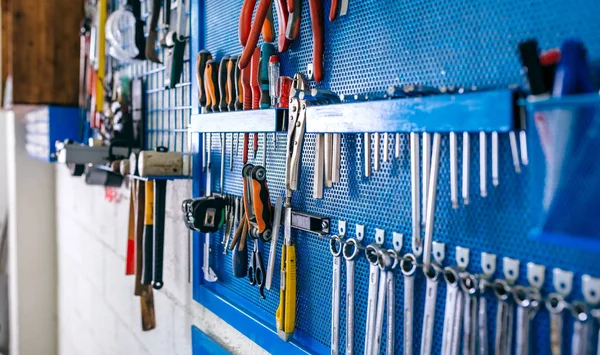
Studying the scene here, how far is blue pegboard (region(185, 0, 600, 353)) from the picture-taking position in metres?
0.59

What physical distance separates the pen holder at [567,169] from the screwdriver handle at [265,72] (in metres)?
0.59

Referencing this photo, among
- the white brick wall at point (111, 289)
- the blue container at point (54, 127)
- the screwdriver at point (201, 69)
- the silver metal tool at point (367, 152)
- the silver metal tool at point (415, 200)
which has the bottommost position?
the white brick wall at point (111, 289)

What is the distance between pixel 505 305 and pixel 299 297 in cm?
45

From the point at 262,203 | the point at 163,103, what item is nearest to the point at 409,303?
the point at 262,203

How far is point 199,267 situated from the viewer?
53.4 inches

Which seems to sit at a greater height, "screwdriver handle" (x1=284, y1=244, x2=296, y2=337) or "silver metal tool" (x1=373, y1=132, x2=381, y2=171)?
"silver metal tool" (x1=373, y1=132, x2=381, y2=171)

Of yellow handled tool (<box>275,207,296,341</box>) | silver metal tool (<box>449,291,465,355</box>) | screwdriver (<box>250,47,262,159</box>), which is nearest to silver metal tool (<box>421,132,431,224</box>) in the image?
silver metal tool (<box>449,291,465,355</box>)

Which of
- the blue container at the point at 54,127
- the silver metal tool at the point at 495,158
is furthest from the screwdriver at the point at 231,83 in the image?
the blue container at the point at 54,127

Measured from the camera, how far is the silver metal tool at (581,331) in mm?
536

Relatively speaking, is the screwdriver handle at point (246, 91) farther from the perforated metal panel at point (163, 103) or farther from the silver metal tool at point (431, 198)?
the silver metal tool at point (431, 198)

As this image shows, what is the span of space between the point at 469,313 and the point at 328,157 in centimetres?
34

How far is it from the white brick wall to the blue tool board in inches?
9.9

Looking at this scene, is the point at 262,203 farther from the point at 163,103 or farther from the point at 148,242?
the point at 163,103

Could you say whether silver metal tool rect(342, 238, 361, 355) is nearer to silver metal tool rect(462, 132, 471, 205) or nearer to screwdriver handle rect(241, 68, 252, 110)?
silver metal tool rect(462, 132, 471, 205)
